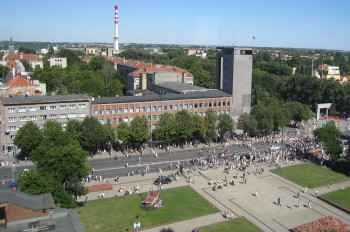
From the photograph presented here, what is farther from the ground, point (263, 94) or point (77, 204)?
point (263, 94)

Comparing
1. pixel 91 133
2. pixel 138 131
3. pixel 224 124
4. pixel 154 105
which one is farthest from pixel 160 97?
pixel 91 133

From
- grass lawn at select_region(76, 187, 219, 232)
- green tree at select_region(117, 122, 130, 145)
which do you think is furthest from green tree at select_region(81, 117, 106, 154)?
grass lawn at select_region(76, 187, 219, 232)

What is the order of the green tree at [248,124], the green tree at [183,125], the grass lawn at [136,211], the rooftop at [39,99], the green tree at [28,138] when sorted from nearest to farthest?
the grass lawn at [136,211] < the green tree at [28,138] < the rooftop at [39,99] < the green tree at [183,125] < the green tree at [248,124]

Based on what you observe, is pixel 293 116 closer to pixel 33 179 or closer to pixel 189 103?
pixel 189 103

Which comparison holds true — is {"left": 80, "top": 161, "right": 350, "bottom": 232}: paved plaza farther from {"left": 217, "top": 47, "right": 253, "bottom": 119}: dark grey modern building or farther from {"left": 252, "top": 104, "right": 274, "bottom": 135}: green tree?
{"left": 217, "top": 47, "right": 253, "bottom": 119}: dark grey modern building

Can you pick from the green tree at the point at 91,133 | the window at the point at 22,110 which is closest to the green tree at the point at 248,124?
the green tree at the point at 91,133

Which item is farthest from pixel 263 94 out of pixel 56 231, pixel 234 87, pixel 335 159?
pixel 56 231

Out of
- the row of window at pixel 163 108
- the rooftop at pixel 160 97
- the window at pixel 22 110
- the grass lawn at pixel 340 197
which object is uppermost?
the rooftop at pixel 160 97

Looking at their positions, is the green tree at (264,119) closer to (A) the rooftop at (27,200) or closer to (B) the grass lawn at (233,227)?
(B) the grass lawn at (233,227)
